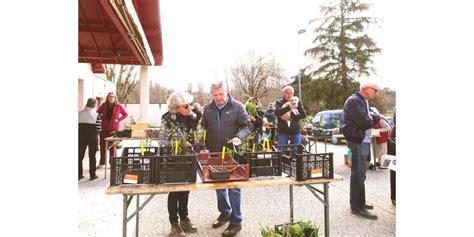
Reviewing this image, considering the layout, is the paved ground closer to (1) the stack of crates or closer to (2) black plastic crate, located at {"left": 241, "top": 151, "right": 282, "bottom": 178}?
(2) black plastic crate, located at {"left": 241, "top": 151, "right": 282, "bottom": 178}

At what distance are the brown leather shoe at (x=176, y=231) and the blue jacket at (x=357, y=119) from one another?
7.10ft

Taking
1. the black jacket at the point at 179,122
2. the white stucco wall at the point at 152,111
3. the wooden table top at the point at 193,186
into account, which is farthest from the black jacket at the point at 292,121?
the white stucco wall at the point at 152,111

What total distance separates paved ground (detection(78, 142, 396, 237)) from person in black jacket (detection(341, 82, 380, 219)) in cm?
25

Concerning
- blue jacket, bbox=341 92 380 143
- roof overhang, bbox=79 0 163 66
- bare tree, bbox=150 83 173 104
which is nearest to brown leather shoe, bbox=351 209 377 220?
blue jacket, bbox=341 92 380 143

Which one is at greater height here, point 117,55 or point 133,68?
point 133,68

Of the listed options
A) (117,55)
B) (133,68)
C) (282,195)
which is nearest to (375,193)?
(282,195)

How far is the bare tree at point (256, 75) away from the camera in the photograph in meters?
15.2

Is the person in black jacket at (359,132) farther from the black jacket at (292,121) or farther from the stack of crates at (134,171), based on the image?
the stack of crates at (134,171)

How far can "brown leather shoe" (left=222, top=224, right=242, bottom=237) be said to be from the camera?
3240 mm
